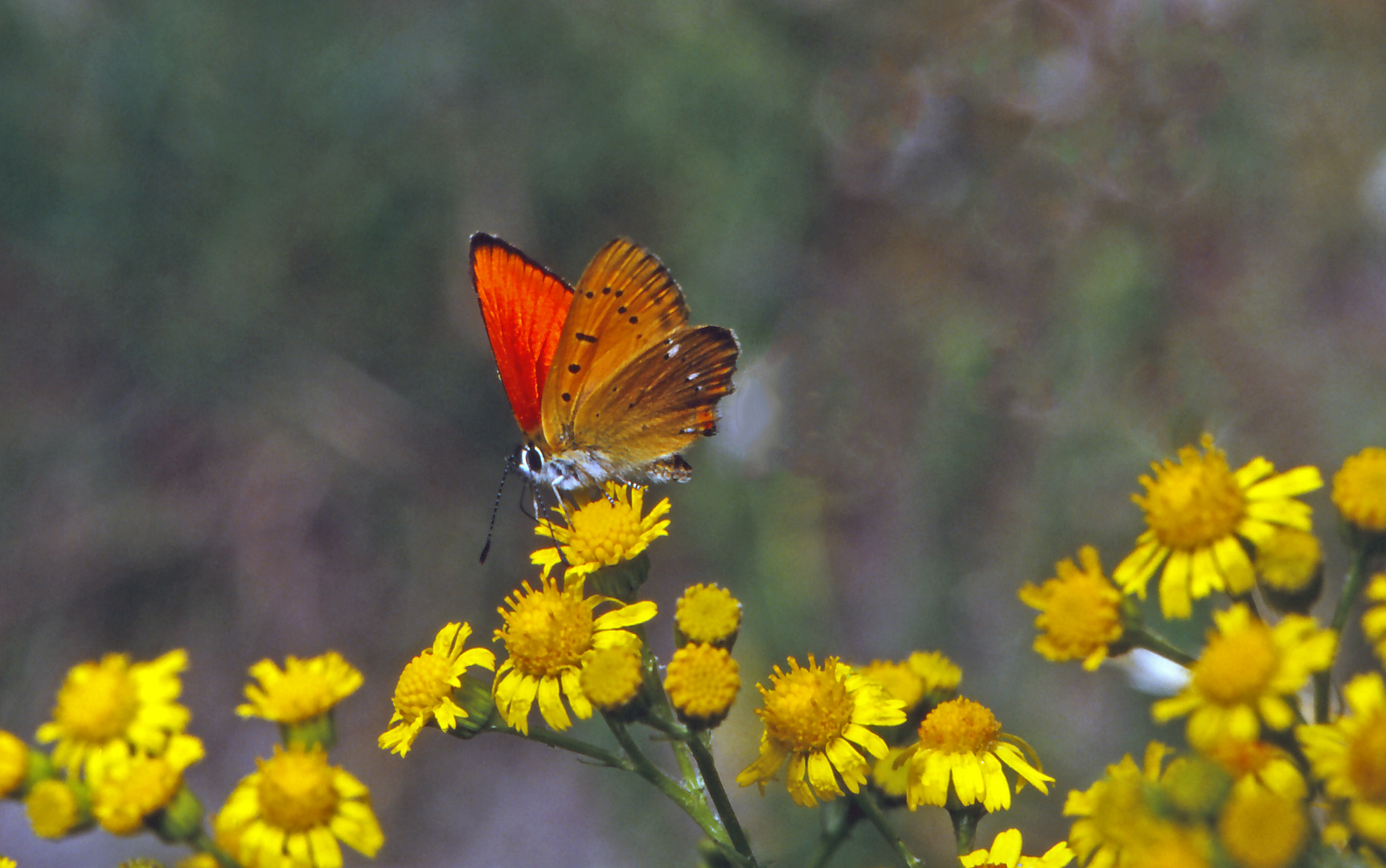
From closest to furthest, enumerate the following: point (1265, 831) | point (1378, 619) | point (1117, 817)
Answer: point (1265, 831) → point (1378, 619) → point (1117, 817)

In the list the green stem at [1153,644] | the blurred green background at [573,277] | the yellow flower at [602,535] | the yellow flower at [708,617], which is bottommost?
the green stem at [1153,644]

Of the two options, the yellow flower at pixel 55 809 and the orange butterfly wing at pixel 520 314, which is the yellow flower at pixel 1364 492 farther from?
the yellow flower at pixel 55 809

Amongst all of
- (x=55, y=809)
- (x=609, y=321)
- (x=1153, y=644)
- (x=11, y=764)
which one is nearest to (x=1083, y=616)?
(x=1153, y=644)

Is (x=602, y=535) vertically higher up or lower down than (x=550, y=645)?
higher up

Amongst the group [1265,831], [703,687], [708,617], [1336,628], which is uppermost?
Answer: [708,617]

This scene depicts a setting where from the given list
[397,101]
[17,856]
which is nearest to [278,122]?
[397,101]

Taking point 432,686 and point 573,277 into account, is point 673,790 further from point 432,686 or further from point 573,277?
point 573,277

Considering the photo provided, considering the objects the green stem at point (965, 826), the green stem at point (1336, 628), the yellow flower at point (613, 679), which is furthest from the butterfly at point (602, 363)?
the green stem at point (1336, 628)
